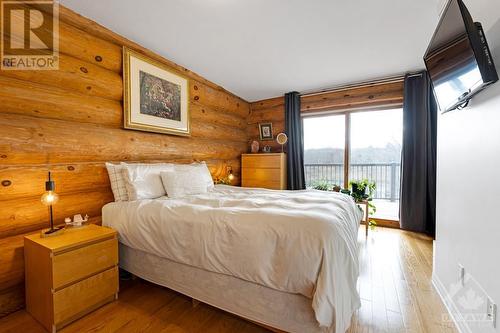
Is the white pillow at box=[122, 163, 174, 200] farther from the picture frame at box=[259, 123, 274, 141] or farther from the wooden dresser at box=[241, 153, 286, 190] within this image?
the picture frame at box=[259, 123, 274, 141]

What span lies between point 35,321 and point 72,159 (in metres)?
1.22

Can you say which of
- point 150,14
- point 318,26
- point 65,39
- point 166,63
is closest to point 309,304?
point 318,26

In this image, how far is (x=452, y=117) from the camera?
1639mm

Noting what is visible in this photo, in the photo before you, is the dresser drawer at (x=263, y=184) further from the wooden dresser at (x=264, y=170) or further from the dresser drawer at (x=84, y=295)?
the dresser drawer at (x=84, y=295)

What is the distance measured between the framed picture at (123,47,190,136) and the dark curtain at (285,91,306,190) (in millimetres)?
1971

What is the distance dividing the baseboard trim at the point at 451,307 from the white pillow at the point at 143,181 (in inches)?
101

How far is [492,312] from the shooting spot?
41.4 inches

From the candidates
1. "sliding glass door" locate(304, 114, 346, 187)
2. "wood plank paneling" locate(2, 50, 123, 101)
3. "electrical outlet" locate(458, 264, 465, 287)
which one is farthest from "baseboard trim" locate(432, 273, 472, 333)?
"wood plank paneling" locate(2, 50, 123, 101)

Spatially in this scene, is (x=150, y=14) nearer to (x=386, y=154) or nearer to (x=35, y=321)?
(x=35, y=321)

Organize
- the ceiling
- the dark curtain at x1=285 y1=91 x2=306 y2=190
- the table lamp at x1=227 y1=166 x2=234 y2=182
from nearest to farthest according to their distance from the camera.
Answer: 1. the ceiling
2. the table lamp at x1=227 y1=166 x2=234 y2=182
3. the dark curtain at x1=285 y1=91 x2=306 y2=190

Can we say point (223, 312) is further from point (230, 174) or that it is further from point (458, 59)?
point (230, 174)

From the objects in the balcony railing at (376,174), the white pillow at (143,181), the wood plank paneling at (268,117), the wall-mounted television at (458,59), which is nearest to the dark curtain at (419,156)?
the balcony railing at (376,174)

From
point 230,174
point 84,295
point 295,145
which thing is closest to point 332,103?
point 295,145

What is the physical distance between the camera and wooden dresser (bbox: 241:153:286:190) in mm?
3941
